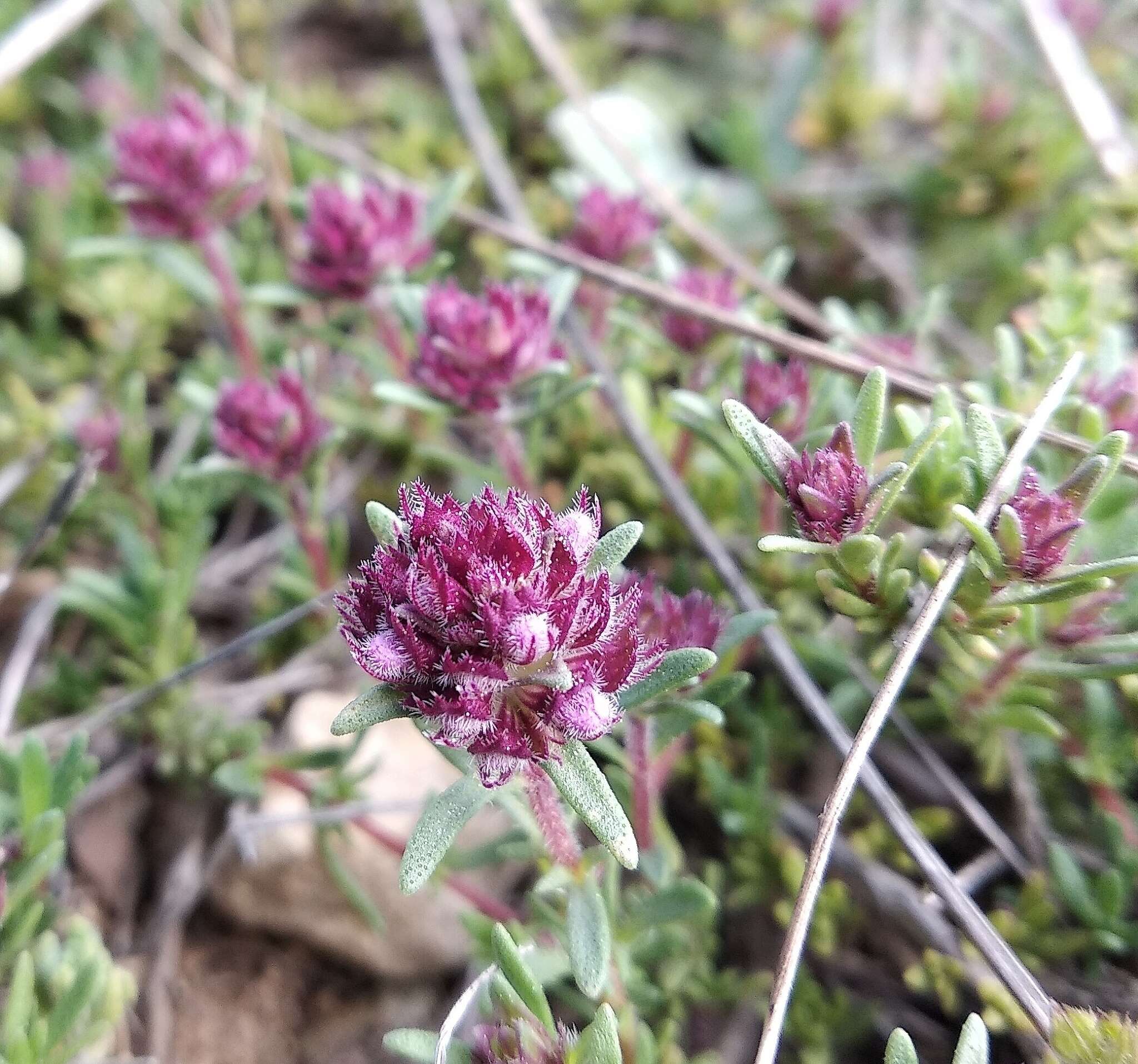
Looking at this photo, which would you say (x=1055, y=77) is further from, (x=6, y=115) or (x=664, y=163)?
(x=6, y=115)

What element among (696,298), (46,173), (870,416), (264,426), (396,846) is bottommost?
(396,846)

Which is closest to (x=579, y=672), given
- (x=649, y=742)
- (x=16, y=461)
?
(x=649, y=742)

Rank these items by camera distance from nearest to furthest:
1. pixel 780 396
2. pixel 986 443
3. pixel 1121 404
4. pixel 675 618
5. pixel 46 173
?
pixel 986 443, pixel 675 618, pixel 1121 404, pixel 780 396, pixel 46 173

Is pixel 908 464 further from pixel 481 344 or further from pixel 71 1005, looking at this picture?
pixel 71 1005

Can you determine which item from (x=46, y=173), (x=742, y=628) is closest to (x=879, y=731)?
(x=742, y=628)

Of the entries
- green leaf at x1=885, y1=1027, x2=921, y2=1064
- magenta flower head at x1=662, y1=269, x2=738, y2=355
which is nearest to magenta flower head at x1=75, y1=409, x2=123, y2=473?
magenta flower head at x1=662, y1=269, x2=738, y2=355

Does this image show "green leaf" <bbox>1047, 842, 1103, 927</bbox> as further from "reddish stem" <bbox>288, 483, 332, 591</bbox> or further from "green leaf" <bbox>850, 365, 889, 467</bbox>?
"reddish stem" <bbox>288, 483, 332, 591</bbox>
